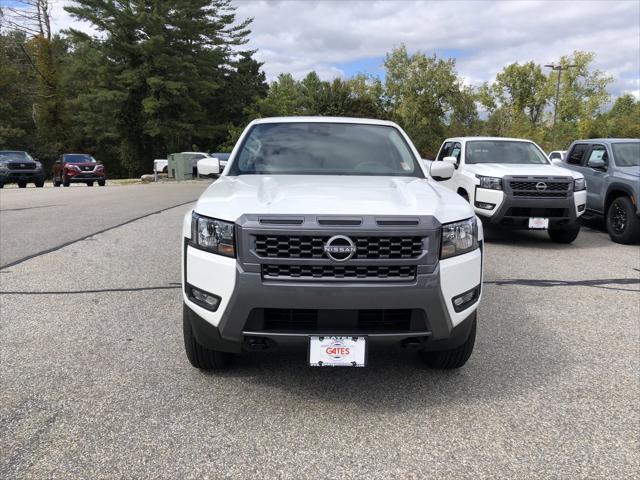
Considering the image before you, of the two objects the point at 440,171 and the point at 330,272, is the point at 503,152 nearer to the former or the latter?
the point at 440,171

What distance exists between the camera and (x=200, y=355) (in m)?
3.63

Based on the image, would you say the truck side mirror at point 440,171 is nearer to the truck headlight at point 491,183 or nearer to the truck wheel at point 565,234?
the truck headlight at point 491,183

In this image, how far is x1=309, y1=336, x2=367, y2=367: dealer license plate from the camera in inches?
120

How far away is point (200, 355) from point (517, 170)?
685cm

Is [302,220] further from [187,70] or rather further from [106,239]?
[187,70]

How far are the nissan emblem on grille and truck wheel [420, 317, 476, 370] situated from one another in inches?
42.2

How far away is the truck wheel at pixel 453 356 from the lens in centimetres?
362

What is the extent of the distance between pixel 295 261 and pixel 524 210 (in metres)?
6.67

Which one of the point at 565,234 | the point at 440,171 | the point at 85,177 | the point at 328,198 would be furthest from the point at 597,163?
the point at 85,177

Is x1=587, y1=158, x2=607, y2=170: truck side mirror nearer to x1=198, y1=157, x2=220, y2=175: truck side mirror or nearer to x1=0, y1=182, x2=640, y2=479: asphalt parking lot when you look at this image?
x1=0, y1=182, x2=640, y2=479: asphalt parking lot

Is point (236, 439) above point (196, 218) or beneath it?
beneath

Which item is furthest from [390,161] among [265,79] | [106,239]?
[265,79]

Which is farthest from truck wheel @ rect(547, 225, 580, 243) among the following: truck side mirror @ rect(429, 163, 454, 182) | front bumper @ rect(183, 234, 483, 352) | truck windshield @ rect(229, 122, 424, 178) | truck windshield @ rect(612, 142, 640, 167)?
front bumper @ rect(183, 234, 483, 352)

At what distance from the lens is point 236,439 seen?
294cm
